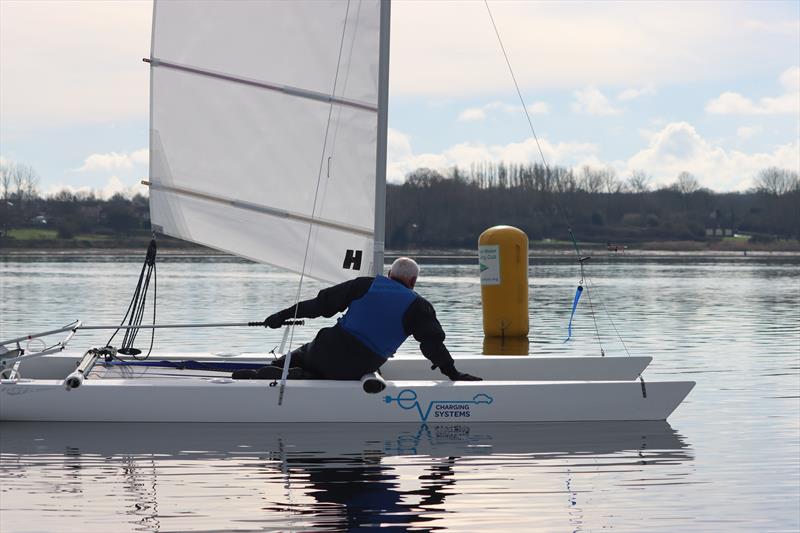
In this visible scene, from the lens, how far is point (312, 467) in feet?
28.7

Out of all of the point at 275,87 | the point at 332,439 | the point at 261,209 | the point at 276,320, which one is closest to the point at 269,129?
the point at 275,87

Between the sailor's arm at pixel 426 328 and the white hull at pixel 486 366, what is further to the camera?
the white hull at pixel 486 366

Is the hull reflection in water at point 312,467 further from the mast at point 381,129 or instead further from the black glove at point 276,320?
the mast at point 381,129

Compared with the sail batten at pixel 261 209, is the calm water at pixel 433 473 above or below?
below

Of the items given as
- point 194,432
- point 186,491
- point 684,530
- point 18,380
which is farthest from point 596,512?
point 18,380

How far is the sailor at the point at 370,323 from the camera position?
10094mm

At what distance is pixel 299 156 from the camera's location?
1145 cm

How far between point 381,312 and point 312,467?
1.86 metres

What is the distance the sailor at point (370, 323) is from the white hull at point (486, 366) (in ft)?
4.98

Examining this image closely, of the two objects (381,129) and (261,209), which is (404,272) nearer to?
(381,129)

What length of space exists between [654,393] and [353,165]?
3488 millimetres

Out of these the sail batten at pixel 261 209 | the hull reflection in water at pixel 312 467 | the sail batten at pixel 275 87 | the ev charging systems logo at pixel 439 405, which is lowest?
the hull reflection in water at pixel 312 467

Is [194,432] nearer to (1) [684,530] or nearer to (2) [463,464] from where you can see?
(2) [463,464]

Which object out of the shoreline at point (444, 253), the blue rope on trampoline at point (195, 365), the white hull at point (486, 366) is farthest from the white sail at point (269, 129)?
the shoreline at point (444, 253)
